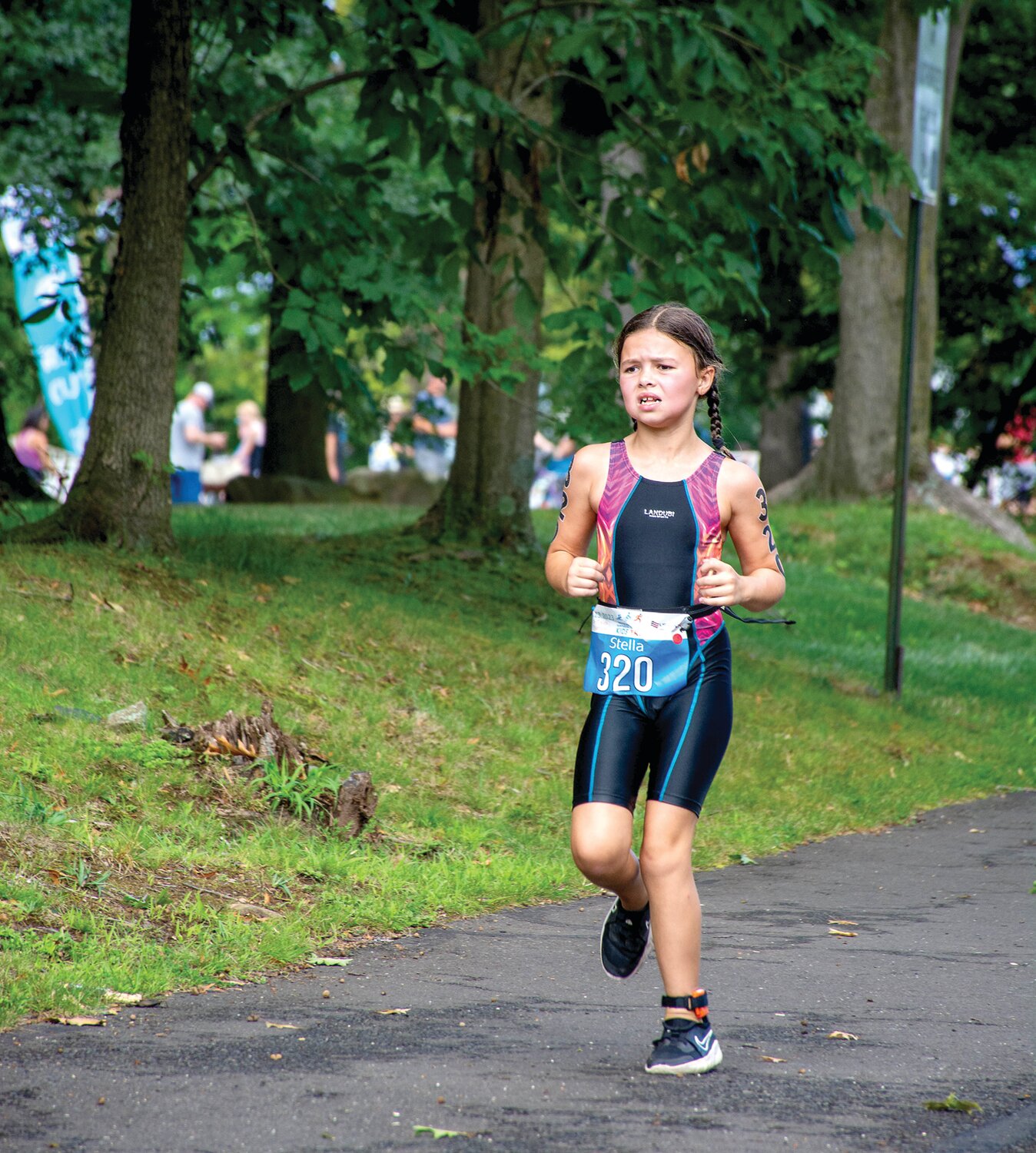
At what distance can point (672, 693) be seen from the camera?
163 inches

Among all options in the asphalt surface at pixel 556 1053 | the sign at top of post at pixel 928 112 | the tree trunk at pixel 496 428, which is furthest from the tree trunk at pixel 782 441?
the asphalt surface at pixel 556 1053

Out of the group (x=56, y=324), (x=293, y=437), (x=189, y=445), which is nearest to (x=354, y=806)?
(x=56, y=324)

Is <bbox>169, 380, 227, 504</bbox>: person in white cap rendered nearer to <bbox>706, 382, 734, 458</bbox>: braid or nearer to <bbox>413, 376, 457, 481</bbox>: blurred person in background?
<bbox>413, 376, 457, 481</bbox>: blurred person in background

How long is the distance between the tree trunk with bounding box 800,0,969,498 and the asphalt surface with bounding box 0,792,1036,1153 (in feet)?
50.6

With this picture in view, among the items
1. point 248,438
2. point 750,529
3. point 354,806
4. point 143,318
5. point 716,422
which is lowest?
point 354,806

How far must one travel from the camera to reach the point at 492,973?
16.8ft

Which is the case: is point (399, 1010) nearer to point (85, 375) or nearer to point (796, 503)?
point (85, 375)

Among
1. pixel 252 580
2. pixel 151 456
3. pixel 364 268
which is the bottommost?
pixel 252 580

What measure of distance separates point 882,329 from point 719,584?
17.8 m

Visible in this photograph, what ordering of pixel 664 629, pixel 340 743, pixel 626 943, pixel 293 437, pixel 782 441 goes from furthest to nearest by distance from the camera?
pixel 782 441
pixel 293 437
pixel 340 743
pixel 626 943
pixel 664 629

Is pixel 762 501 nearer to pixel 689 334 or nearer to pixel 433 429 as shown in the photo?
pixel 689 334

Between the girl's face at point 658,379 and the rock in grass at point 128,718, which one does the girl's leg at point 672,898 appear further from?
the rock in grass at point 128,718

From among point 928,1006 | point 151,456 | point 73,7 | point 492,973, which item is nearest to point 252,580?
point 151,456

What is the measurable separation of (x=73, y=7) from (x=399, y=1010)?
1457 cm
